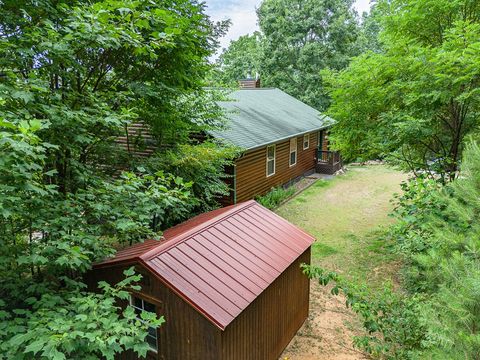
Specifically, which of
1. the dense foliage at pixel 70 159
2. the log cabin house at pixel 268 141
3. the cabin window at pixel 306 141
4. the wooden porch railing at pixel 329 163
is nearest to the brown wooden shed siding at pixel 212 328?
the dense foliage at pixel 70 159

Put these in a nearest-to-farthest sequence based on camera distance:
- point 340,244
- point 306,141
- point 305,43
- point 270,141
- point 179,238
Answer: point 179,238, point 340,244, point 270,141, point 306,141, point 305,43

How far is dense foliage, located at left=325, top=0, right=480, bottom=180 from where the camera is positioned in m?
7.04

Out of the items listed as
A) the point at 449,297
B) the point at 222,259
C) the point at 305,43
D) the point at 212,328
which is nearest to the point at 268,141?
the point at 222,259

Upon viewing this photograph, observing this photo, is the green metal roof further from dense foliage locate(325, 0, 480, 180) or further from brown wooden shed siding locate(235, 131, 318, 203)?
dense foliage locate(325, 0, 480, 180)

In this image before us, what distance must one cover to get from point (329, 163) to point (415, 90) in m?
11.7

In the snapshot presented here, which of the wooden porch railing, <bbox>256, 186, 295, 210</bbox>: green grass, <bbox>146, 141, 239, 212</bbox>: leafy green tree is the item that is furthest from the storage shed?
the wooden porch railing

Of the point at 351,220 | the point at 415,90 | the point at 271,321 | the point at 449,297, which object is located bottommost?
the point at 351,220

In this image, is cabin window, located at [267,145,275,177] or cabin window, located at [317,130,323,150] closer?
cabin window, located at [267,145,275,177]

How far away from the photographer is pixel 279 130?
15141 millimetres

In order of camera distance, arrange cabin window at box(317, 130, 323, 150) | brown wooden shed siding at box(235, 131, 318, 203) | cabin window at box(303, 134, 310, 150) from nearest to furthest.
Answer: brown wooden shed siding at box(235, 131, 318, 203)
cabin window at box(303, 134, 310, 150)
cabin window at box(317, 130, 323, 150)

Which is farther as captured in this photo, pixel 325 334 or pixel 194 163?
pixel 194 163

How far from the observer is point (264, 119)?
15719 mm

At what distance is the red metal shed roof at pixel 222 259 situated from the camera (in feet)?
13.8

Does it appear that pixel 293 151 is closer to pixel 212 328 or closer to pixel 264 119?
pixel 264 119
